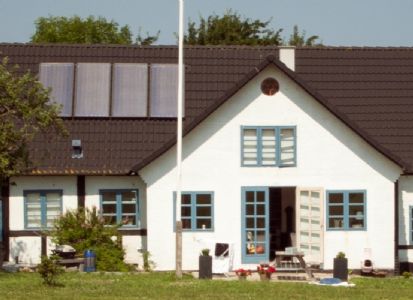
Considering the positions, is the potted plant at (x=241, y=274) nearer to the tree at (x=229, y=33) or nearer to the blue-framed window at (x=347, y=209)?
the blue-framed window at (x=347, y=209)

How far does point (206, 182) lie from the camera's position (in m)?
37.7

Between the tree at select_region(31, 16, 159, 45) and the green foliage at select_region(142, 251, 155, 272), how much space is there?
4475 centimetres

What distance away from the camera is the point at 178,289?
2967 centimetres

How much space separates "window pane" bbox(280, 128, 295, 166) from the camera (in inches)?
1496

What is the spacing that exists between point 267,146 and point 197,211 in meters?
2.79

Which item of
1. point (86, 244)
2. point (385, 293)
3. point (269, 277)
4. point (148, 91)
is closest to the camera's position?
point (385, 293)

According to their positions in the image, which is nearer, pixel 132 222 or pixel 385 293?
pixel 385 293

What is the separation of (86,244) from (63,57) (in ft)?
23.8

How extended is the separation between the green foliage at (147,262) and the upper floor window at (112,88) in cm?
478

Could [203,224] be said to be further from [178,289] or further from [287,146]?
[178,289]

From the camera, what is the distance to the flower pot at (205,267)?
33.8 m

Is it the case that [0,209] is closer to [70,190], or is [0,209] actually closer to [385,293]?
[70,190]

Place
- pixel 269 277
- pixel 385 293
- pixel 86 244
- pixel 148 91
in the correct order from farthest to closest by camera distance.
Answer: pixel 148 91 < pixel 86 244 < pixel 269 277 < pixel 385 293

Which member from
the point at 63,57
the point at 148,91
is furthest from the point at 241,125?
the point at 63,57
